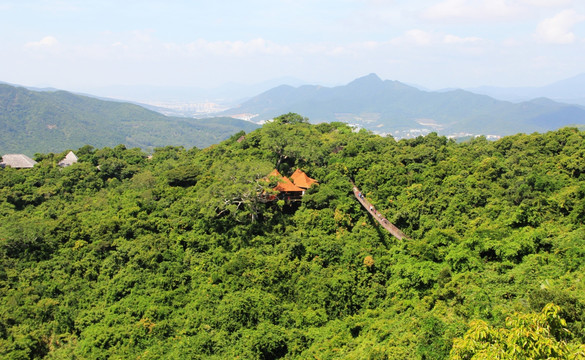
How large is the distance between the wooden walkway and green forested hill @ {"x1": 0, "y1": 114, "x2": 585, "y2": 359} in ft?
1.93

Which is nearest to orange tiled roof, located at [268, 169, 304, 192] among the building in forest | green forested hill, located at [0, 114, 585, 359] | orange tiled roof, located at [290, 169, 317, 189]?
the building in forest

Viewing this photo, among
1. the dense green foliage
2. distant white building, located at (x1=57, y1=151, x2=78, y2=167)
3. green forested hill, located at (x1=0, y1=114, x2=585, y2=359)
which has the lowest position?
green forested hill, located at (x1=0, y1=114, x2=585, y2=359)

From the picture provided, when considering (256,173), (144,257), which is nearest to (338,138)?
(256,173)

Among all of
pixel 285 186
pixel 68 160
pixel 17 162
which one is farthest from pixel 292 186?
pixel 17 162

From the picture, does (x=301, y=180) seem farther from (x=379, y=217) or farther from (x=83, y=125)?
(x=83, y=125)

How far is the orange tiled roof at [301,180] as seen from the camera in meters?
26.1

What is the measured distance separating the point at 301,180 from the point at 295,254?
241 inches

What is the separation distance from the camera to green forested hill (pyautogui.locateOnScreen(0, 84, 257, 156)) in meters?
102

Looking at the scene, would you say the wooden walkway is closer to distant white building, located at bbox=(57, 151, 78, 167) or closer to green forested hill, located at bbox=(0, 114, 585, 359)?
green forested hill, located at bbox=(0, 114, 585, 359)

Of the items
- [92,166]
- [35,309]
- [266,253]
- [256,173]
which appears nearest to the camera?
[35,309]

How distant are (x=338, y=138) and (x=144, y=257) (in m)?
19.1

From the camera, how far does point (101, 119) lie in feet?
438

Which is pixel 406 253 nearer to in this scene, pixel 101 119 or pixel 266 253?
pixel 266 253

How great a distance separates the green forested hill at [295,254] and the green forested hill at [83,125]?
263 feet
